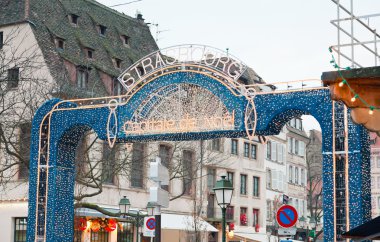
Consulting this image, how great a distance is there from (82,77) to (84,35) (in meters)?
4.10

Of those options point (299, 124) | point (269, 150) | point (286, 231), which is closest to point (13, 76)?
point (286, 231)

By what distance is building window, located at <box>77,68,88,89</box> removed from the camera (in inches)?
1521

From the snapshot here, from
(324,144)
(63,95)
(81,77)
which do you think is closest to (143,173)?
(81,77)

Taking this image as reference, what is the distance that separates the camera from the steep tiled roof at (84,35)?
37.6 metres

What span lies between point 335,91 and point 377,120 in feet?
2.26

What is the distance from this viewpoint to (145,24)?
50.6 metres

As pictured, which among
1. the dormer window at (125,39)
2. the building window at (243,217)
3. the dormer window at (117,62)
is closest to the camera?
the dormer window at (117,62)

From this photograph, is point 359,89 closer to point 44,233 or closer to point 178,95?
point 178,95

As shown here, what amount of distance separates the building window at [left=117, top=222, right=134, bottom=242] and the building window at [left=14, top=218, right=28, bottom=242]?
18.4ft

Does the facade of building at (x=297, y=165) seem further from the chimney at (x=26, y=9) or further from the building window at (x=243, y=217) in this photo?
the chimney at (x=26, y=9)

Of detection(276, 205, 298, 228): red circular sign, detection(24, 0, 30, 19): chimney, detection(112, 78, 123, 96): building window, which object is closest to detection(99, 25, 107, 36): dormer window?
detection(112, 78, 123, 96): building window

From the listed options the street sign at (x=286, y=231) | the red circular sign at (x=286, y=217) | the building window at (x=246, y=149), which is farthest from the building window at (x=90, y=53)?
the street sign at (x=286, y=231)

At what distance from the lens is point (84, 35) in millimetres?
42406

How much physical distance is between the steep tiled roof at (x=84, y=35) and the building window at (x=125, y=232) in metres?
6.85
